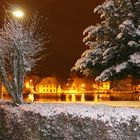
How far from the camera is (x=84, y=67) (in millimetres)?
19984

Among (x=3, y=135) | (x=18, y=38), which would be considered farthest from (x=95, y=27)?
(x=3, y=135)

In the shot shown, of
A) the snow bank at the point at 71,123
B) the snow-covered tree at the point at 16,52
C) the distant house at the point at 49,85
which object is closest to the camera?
the snow bank at the point at 71,123

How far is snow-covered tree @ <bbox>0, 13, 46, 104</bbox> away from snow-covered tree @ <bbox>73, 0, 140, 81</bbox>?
253 centimetres

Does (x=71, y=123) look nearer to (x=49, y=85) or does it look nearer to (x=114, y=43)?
(x=114, y=43)

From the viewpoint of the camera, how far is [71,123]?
1158cm

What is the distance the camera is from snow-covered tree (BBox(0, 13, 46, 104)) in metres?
17.7

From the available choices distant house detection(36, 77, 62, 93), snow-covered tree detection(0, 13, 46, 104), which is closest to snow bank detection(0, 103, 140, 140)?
snow-covered tree detection(0, 13, 46, 104)

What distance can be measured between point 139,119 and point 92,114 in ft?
4.47

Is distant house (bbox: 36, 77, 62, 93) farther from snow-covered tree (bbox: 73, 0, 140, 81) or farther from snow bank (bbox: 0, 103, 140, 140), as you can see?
snow bank (bbox: 0, 103, 140, 140)

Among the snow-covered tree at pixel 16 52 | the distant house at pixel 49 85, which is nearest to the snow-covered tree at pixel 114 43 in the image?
the snow-covered tree at pixel 16 52

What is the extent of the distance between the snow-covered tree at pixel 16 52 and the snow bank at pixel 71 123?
230cm

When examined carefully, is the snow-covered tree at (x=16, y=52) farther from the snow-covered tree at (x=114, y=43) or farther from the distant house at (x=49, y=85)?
→ the distant house at (x=49, y=85)

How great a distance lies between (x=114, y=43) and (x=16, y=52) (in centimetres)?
409

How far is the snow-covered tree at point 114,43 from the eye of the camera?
18016mm
